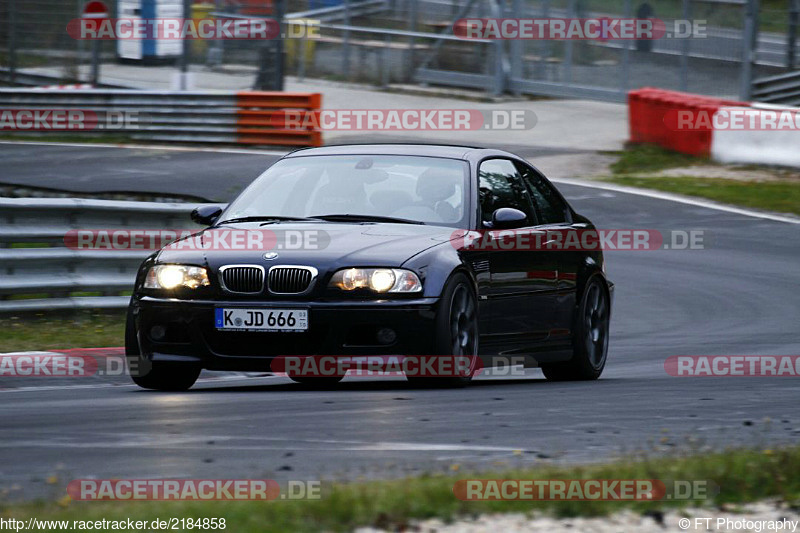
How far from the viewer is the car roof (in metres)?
9.56

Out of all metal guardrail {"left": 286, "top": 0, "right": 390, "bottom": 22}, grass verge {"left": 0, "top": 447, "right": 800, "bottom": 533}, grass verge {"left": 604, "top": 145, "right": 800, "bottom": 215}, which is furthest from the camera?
metal guardrail {"left": 286, "top": 0, "right": 390, "bottom": 22}

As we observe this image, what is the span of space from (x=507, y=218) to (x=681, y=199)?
1298 centimetres

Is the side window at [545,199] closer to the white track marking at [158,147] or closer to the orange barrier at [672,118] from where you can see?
the orange barrier at [672,118]

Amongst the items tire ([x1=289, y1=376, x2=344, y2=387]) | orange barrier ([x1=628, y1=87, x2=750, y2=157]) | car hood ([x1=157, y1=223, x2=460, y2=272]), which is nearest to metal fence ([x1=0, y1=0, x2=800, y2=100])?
orange barrier ([x1=628, y1=87, x2=750, y2=157])

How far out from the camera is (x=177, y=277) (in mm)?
8477

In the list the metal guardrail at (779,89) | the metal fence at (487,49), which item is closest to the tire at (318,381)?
the metal fence at (487,49)

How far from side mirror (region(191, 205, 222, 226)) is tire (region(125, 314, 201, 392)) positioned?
902 mm

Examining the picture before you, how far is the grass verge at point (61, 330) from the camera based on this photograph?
10516mm

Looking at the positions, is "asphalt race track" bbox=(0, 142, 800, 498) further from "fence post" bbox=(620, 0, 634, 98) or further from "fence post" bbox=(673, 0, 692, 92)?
"fence post" bbox=(620, 0, 634, 98)

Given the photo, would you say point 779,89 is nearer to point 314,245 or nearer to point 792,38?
point 792,38

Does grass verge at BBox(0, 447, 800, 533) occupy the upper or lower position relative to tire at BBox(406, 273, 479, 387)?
upper

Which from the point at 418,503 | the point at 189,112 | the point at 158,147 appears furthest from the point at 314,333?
the point at 189,112

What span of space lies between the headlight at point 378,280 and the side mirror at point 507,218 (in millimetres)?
942

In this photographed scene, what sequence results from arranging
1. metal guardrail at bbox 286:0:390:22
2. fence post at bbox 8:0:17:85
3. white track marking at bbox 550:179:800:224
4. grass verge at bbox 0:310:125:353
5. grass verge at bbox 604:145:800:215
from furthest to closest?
1. metal guardrail at bbox 286:0:390:22
2. fence post at bbox 8:0:17:85
3. grass verge at bbox 604:145:800:215
4. white track marking at bbox 550:179:800:224
5. grass verge at bbox 0:310:125:353
